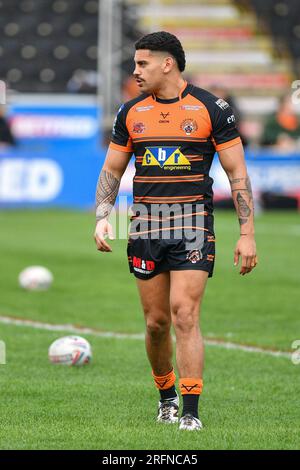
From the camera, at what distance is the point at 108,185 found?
6.86 m

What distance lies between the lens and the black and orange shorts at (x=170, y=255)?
21.1 ft

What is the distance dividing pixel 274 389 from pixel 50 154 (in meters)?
16.2

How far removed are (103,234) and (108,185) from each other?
0.36 meters

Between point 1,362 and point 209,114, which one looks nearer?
point 209,114

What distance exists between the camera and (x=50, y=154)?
76.7ft

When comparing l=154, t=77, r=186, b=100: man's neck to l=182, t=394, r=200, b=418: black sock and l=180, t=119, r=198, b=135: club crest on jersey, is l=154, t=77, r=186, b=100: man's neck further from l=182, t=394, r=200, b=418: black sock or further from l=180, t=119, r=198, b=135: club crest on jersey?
l=182, t=394, r=200, b=418: black sock

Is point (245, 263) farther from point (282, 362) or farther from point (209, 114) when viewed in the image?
point (282, 362)

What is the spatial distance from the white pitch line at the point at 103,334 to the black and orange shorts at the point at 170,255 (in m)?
2.66

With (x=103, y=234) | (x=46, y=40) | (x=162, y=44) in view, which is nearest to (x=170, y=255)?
(x=103, y=234)

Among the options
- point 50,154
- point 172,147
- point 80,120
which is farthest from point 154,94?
point 80,120

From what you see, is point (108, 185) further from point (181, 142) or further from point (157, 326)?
point (157, 326)

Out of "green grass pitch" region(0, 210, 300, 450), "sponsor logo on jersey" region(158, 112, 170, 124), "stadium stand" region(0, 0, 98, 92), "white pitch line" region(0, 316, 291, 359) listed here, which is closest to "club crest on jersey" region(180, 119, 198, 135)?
"sponsor logo on jersey" region(158, 112, 170, 124)

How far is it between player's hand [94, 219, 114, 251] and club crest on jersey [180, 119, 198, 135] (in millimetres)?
765

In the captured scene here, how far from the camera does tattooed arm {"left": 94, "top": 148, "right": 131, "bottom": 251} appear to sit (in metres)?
6.75
